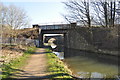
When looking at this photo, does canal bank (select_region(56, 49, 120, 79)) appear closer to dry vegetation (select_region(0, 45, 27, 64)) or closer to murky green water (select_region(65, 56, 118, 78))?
murky green water (select_region(65, 56, 118, 78))

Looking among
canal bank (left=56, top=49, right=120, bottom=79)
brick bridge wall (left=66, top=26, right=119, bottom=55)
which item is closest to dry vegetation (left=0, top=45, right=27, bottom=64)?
canal bank (left=56, top=49, right=120, bottom=79)

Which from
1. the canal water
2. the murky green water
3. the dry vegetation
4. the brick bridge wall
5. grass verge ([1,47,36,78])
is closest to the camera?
grass verge ([1,47,36,78])

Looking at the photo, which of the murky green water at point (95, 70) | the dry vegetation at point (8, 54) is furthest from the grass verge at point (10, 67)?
the murky green water at point (95, 70)

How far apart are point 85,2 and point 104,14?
5893 millimetres

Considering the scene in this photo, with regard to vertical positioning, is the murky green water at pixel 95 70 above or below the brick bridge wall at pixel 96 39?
below

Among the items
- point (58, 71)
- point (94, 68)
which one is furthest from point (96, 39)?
point (58, 71)

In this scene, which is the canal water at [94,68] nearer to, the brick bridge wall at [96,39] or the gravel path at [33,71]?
the gravel path at [33,71]

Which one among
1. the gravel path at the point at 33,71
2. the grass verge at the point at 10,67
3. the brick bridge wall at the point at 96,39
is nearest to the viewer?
the gravel path at the point at 33,71

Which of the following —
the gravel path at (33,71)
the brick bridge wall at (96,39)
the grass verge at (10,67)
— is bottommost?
the gravel path at (33,71)

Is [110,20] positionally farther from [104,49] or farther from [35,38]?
[35,38]

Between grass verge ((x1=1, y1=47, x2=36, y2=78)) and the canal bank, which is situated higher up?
grass verge ((x1=1, y1=47, x2=36, y2=78))

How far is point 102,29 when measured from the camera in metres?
29.6

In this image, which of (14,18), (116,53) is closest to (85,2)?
(116,53)

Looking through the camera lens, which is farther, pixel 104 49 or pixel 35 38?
pixel 35 38
